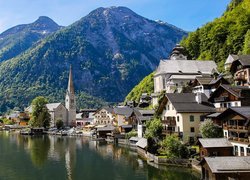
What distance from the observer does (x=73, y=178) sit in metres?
49.6

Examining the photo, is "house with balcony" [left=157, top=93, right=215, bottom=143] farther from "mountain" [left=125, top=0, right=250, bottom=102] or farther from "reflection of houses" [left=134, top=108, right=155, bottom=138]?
"mountain" [left=125, top=0, right=250, bottom=102]

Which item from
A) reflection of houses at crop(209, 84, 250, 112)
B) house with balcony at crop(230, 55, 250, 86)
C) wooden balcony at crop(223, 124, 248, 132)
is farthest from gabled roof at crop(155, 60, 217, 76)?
wooden balcony at crop(223, 124, 248, 132)

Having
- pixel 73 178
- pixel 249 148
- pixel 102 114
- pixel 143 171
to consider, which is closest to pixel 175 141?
pixel 143 171

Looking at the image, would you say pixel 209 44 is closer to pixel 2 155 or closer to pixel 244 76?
pixel 244 76

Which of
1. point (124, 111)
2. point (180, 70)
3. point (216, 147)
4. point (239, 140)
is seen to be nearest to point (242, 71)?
point (239, 140)

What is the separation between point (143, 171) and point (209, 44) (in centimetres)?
10319

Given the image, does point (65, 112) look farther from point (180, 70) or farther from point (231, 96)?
point (231, 96)

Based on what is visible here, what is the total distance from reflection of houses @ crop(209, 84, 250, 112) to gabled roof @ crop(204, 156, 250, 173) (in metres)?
16.7

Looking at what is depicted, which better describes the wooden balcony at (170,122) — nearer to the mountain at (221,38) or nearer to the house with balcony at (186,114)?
the house with balcony at (186,114)

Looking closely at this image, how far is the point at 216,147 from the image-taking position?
154 ft

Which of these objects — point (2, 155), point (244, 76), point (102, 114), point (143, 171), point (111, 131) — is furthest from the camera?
point (102, 114)

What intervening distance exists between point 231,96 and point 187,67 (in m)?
58.8

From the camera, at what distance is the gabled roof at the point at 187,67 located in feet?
369

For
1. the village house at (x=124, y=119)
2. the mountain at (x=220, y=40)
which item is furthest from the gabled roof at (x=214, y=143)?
the mountain at (x=220, y=40)
